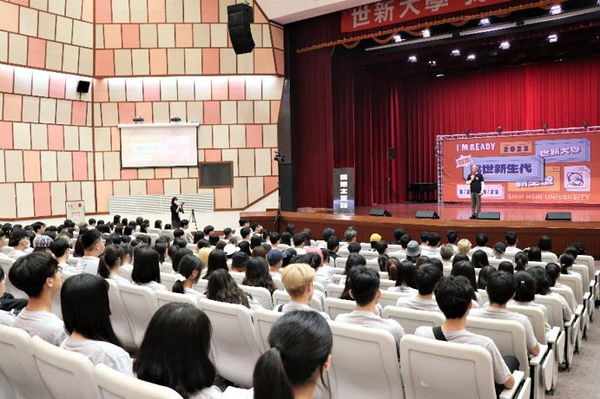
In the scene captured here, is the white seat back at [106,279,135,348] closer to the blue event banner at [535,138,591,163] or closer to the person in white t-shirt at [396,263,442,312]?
the person in white t-shirt at [396,263,442,312]

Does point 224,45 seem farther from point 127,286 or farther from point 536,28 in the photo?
point 127,286

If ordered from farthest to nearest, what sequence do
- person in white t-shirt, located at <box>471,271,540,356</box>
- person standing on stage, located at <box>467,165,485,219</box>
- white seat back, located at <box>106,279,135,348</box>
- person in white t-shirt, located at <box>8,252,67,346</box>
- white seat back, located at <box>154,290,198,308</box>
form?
person standing on stage, located at <box>467,165,485,219</box>
white seat back, located at <box>106,279,135,348</box>
white seat back, located at <box>154,290,198,308</box>
person in white t-shirt, located at <box>471,271,540,356</box>
person in white t-shirt, located at <box>8,252,67,346</box>

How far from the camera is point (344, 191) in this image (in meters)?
11.8

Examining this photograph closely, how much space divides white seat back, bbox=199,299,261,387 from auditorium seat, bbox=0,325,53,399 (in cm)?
100

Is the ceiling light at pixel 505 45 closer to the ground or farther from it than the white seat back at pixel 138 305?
farther from it

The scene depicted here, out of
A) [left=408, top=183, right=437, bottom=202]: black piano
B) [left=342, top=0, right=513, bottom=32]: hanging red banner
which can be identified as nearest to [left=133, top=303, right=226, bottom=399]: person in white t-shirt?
[left=342, top=0, right=513, bottom=32]: hanging red banner

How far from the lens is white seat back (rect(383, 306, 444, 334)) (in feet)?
9.50

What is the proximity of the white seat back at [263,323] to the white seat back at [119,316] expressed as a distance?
1.28 meters

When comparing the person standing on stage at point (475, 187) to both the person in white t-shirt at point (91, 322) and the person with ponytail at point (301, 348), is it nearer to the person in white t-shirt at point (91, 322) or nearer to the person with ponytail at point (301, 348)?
the person in white t-shirt at point (91, 322)

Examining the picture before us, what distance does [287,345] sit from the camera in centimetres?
140

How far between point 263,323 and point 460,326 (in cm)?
102

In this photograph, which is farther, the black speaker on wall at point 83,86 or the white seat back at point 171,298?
the black speaker on wall at point 83,86

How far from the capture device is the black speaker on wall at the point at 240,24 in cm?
1100

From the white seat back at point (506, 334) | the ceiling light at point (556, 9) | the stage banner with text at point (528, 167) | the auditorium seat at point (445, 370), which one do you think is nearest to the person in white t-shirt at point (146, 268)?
the auditorium seat at point (445, 370)
